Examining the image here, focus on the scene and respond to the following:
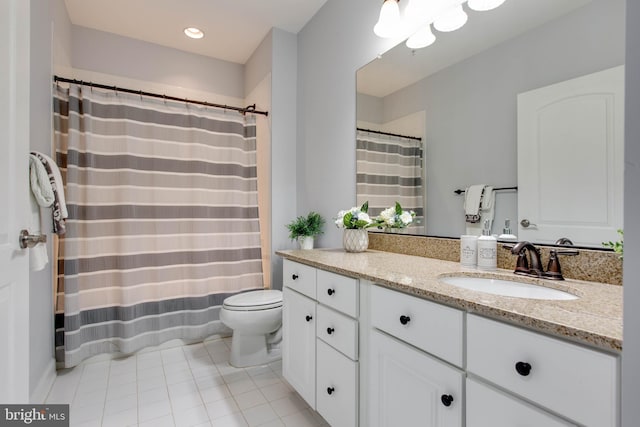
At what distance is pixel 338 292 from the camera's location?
134 centimetres

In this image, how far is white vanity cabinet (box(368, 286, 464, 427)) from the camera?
2.82 feet

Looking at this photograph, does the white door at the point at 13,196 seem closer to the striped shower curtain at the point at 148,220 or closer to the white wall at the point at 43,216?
the white wall at the point at 43,216

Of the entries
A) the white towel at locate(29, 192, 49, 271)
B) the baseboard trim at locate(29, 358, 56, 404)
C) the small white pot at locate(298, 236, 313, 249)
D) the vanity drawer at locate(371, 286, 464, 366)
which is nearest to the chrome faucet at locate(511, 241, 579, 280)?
the vanity drawer at locate(371, 286, 464, 366)

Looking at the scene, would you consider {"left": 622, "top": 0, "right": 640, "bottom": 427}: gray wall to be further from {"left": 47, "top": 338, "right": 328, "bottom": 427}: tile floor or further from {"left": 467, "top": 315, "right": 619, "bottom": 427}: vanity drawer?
{"left": 47, "top": 338, "right": 328, "bottom": 427}: tile floor

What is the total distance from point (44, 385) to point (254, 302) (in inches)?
49.0

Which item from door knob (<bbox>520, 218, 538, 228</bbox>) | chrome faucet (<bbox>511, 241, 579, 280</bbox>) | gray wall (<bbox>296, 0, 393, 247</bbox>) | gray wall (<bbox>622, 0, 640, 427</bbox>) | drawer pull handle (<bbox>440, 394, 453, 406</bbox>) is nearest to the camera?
gray wall (<bbox>622, 0, 640, 427</bbox>)

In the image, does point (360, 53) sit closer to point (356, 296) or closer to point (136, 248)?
point (356, 296)

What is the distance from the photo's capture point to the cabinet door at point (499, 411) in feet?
2.19

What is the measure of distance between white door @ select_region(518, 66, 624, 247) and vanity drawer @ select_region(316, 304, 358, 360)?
0.75 metres

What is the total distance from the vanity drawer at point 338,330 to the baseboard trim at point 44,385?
5.12 feet

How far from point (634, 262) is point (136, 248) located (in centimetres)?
263

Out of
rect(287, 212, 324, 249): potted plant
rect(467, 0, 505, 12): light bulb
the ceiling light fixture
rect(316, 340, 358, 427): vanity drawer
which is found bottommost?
rect(316, 340, 358, 427): vanity drawer

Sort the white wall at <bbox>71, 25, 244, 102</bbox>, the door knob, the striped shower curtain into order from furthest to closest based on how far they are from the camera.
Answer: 1. the white wall at <bbox>71, 25, 244, 102</bbox>
2. the striped shower curtain
3. the door knob

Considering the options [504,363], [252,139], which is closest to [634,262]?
[504,363]
